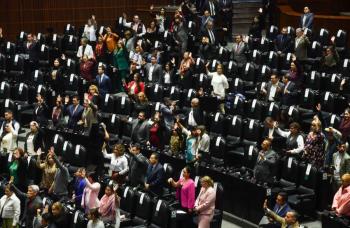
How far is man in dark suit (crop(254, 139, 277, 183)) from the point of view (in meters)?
12.7

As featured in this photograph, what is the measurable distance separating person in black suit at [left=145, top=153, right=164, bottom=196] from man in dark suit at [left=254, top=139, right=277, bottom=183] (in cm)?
150

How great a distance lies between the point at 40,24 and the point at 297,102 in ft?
32.3

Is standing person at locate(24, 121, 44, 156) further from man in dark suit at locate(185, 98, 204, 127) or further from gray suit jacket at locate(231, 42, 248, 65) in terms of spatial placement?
gray suit jacket at locate(231, 42, 248, 65)

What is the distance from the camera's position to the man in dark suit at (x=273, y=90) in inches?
620

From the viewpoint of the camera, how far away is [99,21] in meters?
23.8

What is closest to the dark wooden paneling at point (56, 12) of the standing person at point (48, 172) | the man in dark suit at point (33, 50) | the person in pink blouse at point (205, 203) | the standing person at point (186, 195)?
the man in dark suit at point (33, 50)

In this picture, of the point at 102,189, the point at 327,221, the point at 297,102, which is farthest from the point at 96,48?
the point at 327,221

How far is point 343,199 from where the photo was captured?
11469mm

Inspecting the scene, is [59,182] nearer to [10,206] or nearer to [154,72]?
[10,206]

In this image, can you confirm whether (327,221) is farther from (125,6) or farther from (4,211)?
(125,6)

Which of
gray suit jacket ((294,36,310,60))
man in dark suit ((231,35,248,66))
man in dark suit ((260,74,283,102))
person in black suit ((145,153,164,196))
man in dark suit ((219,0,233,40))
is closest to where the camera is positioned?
person in black suit ((145,153,164,196))

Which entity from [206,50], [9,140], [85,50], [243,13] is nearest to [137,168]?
[9,140]

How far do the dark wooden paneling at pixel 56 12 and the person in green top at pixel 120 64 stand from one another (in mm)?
4898

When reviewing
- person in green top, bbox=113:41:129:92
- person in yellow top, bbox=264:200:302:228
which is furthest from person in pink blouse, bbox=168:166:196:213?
person in green top, bbox=113:41:129:92
